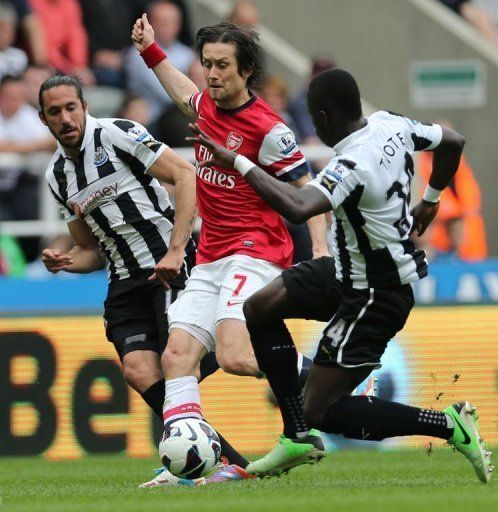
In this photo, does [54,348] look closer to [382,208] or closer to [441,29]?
[382,208]

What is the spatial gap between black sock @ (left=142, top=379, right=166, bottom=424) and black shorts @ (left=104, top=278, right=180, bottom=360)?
240mm

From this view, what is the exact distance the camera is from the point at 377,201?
7.21m

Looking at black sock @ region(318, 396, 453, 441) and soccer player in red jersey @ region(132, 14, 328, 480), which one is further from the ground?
soccer player in red jersey @ region(132, 14, 328, 480)

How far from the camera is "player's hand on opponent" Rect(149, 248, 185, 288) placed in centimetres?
795

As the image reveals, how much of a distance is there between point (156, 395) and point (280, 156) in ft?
4.88

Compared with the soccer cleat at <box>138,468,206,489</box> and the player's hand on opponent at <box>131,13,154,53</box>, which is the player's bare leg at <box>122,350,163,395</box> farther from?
the player's hand on opponent at <box>131,13,154,53</box>

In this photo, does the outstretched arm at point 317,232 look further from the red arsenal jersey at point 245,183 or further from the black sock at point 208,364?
the black sock at point 208,364

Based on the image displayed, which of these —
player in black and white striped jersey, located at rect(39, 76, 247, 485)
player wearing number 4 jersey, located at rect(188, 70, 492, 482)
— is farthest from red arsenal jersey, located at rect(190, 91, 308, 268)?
player wearing number 4 jersey, located at rect(188, 70, 492, 482)

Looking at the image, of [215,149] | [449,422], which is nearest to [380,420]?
[449,422]

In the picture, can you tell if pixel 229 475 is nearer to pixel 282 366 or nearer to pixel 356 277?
pixel 282 366

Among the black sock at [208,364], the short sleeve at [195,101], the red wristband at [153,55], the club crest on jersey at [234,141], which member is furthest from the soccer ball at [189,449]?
the red wristband at [153,55]

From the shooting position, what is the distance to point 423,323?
37.1ft

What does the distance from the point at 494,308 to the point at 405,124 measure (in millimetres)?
4206

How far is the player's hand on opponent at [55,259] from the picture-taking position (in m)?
8.38
